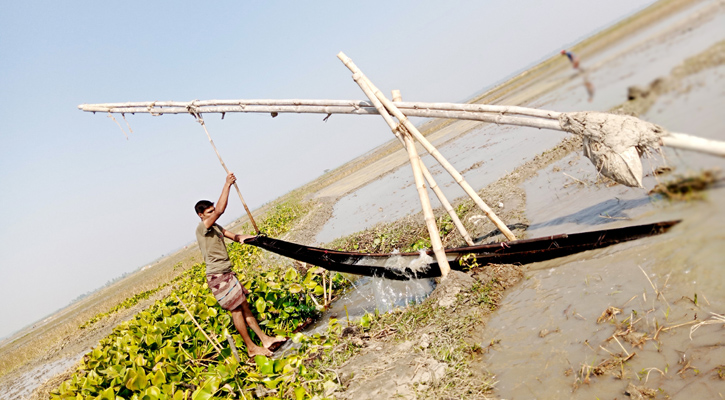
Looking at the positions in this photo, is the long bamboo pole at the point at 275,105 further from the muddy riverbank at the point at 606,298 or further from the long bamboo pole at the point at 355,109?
the muddy riverbank at the point at 606,298

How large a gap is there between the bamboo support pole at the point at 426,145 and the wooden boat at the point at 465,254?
1.71 feet

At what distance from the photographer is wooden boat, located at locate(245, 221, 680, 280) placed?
12.8 feet

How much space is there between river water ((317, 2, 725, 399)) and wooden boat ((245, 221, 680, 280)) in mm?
130

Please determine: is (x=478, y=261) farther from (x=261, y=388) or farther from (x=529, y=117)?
(x=261, y=388)

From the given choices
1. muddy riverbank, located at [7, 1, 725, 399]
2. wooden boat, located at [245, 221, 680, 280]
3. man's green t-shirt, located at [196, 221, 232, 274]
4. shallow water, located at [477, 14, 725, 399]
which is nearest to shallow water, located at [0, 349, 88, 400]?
man's green t-shirt, located at [196, 221, 232, 274]

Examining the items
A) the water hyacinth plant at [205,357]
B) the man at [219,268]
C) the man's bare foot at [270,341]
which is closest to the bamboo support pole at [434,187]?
the water hyacinth plant at [205,357]

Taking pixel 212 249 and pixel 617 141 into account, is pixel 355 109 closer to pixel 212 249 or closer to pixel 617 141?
pixel 212 249

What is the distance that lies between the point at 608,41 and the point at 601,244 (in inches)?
120

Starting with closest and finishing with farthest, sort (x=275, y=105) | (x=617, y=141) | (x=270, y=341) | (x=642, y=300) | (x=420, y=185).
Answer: (x=642, y=300) < (x=617, y=141) < (x=420, y=185) < (x=270, y=341) < (x=275, y=105)

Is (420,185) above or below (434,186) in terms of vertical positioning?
above

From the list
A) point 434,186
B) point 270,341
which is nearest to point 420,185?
point 434,186

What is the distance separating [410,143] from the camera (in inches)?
197

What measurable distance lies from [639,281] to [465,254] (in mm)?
1872

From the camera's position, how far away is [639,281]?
11.0 feet
